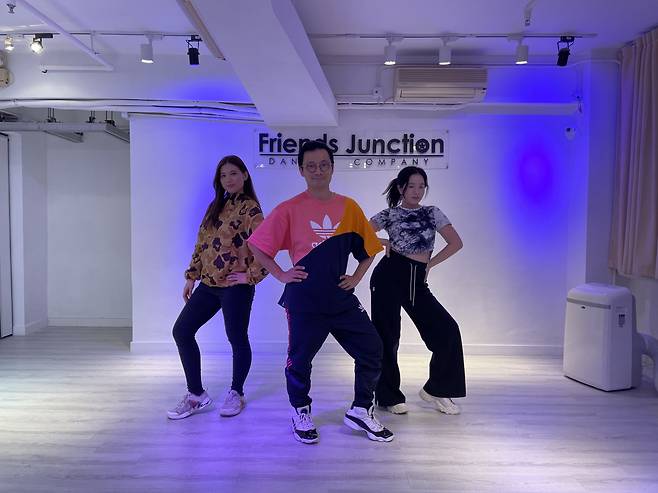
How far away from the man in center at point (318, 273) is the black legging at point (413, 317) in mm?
309

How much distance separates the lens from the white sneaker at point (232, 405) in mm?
2838

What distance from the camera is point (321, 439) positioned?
254cm

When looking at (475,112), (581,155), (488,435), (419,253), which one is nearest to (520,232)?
(581,155)

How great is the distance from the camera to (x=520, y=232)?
4.30 m

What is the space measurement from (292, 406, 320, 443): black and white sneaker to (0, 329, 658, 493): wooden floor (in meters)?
0.04

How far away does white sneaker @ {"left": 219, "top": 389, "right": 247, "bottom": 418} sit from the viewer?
284 centimetres

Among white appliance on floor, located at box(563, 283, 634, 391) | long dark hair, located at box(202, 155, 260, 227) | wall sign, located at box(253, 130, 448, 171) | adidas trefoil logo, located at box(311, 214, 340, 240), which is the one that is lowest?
white appliance on floor, located at box(563, 283, 634, 391)

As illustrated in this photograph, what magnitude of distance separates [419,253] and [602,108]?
2.42 m

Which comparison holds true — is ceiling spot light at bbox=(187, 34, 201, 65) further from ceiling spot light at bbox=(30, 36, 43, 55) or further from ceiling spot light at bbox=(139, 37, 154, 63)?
ceiling spot light at bbox=(30, 36, 43, 55)

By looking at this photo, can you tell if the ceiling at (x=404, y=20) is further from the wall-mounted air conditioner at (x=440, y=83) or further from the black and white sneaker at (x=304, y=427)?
the black and white sneaker at (x=304, y=427)

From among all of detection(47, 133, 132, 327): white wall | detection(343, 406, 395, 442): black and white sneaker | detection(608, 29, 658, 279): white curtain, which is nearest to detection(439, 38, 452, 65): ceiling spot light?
detection(608, 29, 658, 279): white curtain

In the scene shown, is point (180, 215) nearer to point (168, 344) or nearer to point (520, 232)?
point (168, 344)

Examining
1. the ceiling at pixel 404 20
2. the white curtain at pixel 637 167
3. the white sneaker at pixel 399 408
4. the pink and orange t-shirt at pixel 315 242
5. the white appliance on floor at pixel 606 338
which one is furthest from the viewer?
the white curtain at pixel 637 167

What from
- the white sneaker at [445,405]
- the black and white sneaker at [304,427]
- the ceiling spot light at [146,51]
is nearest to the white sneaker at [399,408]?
the white sneaker at [445,405]
